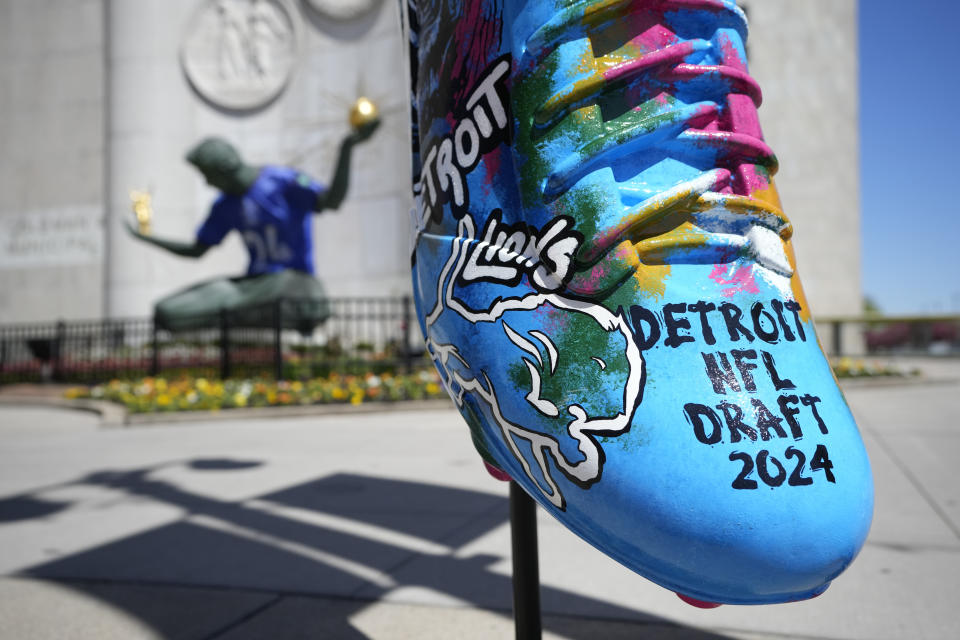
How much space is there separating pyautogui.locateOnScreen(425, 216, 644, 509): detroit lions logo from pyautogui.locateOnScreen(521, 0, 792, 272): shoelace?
9 cm

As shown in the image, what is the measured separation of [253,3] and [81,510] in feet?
60.4

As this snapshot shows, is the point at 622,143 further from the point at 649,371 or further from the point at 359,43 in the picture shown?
the point at 359,43

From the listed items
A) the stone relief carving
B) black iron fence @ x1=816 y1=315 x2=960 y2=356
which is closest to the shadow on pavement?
black iron fence @ x1=816 y1=315 x2=960 y2=356

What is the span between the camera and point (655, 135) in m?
0.85

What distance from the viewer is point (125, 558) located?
2652 mm

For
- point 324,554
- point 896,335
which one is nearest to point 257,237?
point 324,554

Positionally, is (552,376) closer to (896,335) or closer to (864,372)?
(864,372)

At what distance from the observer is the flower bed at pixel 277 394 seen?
8.16m

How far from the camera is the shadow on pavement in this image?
6.92 feet

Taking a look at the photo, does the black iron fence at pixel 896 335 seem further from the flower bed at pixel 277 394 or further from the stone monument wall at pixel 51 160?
the stone monument wall at pixel 51 160

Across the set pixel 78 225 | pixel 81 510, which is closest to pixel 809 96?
pixel 81 510

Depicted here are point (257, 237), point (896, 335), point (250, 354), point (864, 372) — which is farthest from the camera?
point (896, 335)

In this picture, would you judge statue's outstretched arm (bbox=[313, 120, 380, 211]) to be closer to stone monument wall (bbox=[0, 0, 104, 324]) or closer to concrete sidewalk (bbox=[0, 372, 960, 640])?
concrete sidewalk (bbox=[0, 372, 960, 640])

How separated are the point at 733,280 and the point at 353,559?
6.85ft
